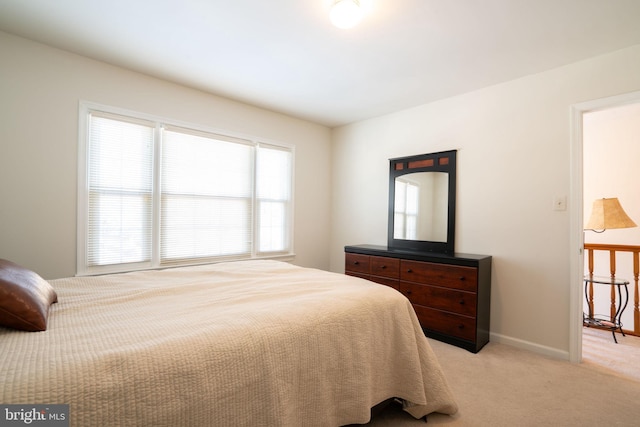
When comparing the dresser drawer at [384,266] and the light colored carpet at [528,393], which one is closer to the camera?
the light colored carpet at [528,393]

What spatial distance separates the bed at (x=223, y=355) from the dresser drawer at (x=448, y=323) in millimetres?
1138

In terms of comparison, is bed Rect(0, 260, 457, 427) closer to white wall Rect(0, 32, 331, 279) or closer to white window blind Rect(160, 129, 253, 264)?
white wall Rect(0, 32, 331, 279)

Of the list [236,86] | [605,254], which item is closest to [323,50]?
[236,86]

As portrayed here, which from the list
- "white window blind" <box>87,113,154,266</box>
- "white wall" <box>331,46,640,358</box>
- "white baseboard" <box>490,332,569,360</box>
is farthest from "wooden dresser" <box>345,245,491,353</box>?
"white window blind" <box>87,113,154,266</box>

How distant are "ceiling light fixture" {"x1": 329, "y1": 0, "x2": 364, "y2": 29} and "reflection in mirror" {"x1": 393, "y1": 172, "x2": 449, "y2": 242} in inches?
83.1

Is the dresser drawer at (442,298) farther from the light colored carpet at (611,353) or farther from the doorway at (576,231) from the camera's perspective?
the light colored carpet at (611,353)

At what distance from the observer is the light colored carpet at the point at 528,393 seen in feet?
5.74

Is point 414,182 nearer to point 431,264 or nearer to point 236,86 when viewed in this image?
point 431,264

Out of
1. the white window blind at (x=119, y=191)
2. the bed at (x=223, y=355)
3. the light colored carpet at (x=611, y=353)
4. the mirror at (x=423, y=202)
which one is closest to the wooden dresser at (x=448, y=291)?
the mirror at (x=423, y=202)

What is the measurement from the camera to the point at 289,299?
1607mm

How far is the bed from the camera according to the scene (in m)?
0.88

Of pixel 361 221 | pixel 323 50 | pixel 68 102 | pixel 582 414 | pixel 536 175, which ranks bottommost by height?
pixel 582 414

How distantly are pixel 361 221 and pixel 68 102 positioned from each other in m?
3.44

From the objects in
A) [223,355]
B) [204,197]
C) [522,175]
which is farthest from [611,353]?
[204,197]
